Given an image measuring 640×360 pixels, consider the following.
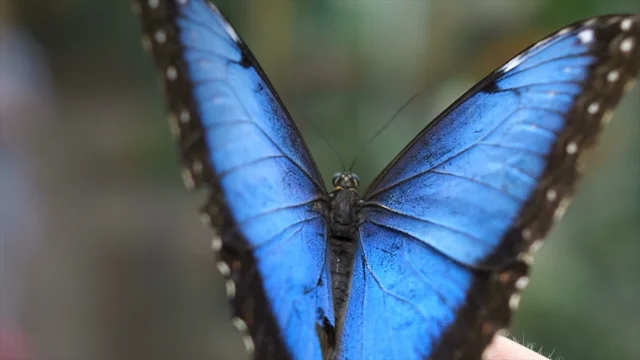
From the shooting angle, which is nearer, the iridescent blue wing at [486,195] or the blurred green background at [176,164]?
the iridescent blue wing at [486,195]

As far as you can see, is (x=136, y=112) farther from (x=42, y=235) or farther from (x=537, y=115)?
(x=537, y=115)

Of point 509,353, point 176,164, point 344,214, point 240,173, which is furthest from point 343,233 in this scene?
point 176,164

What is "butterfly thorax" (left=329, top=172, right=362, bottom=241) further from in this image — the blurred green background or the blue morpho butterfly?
the blurred green background

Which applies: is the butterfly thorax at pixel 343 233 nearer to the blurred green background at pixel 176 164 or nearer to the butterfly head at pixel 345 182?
the butterfly head at pixel 345 182

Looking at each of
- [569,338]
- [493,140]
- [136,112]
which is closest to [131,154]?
[136,112]

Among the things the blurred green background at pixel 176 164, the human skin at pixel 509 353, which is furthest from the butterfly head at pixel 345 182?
the blurred green background at pixel 176 164

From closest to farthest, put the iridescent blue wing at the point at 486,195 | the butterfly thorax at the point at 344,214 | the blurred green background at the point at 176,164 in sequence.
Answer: the iridescent blue wing at the point at 486,195 < the butterfly thorax at the point at 344,214 < the blurred green background at the point at 176,164

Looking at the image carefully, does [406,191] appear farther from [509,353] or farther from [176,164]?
[176,164]
